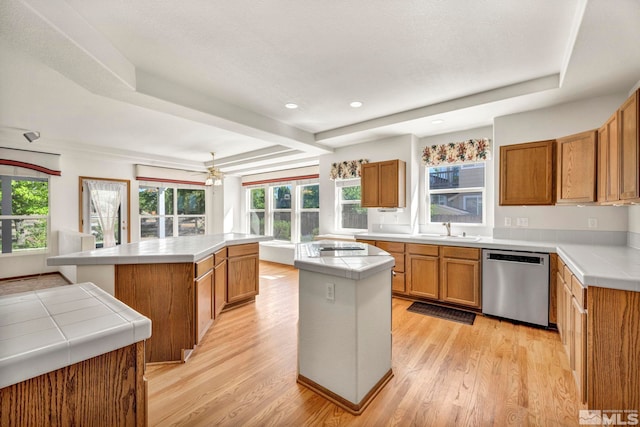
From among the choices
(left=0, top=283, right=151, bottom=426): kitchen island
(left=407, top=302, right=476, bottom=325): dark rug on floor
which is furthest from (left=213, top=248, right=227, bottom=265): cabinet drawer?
(left=407, top=302, right=476, bottom=325): dark rug on floor

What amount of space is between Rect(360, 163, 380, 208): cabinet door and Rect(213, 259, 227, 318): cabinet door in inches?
94.4

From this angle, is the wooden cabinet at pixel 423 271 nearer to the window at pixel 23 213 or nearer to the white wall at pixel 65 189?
the white wall at pixel 65 189

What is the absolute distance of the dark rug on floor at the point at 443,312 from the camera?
3.16 meters

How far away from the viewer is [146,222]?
671 centimetres

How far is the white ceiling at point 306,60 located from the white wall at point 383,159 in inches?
18.4

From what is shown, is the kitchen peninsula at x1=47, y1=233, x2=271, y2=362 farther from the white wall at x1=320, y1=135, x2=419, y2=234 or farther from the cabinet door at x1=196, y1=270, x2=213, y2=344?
the white wall at x1=320, y1=135, x2=419, y2=234

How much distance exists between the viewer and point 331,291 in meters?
1.80

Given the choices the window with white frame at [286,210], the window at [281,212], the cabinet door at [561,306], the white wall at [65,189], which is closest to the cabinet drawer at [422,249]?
the cabinet door at [561,306]

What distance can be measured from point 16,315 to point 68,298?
209 millimetres

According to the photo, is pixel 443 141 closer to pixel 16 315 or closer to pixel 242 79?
pixel 242 79

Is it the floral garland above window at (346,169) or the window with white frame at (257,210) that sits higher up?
the floral garland above window at (346,169)

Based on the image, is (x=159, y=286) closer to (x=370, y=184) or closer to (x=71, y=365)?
(x=71, y=365)

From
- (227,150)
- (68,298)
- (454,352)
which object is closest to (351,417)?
(454,352)
